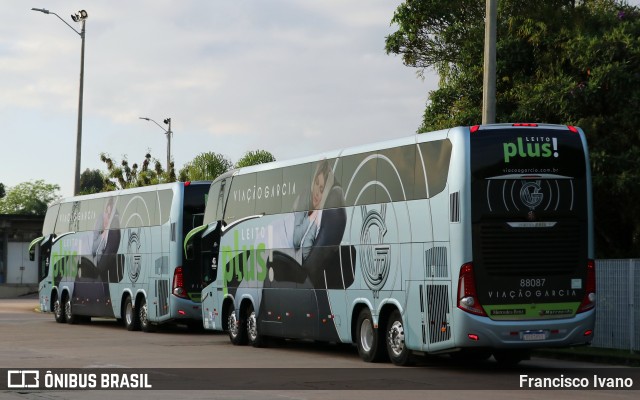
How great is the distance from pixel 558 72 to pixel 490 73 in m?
8.12

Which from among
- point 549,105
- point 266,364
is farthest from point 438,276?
point 549,105

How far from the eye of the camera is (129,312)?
34875mm

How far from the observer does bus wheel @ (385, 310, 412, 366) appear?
20484mm

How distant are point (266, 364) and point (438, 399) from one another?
22.0 ft

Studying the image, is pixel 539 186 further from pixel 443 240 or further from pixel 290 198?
pixel 290 198

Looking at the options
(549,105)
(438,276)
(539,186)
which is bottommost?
(438,276)

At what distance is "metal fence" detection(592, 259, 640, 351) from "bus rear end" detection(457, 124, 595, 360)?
4.43 metres

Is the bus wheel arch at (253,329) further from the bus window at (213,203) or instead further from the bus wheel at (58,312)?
the bus wheel at (58,312)

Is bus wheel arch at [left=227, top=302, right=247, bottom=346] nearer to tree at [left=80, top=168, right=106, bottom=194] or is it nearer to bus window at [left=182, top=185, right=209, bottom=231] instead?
bus window at [left=182, top=185, right=209, bottom=231]

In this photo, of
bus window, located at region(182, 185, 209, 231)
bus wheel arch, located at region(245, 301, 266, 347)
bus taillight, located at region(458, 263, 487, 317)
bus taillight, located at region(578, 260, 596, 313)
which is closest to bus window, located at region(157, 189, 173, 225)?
bus window, located at region(182, 185, 209, 231)

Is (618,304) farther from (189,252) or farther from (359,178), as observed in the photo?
(189,252)

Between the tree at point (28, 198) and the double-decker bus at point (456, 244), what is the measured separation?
6456 inches

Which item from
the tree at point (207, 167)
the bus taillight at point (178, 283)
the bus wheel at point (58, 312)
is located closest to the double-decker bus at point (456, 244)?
the bus taillight at point (178, 283)

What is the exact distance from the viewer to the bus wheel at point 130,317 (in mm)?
34188
